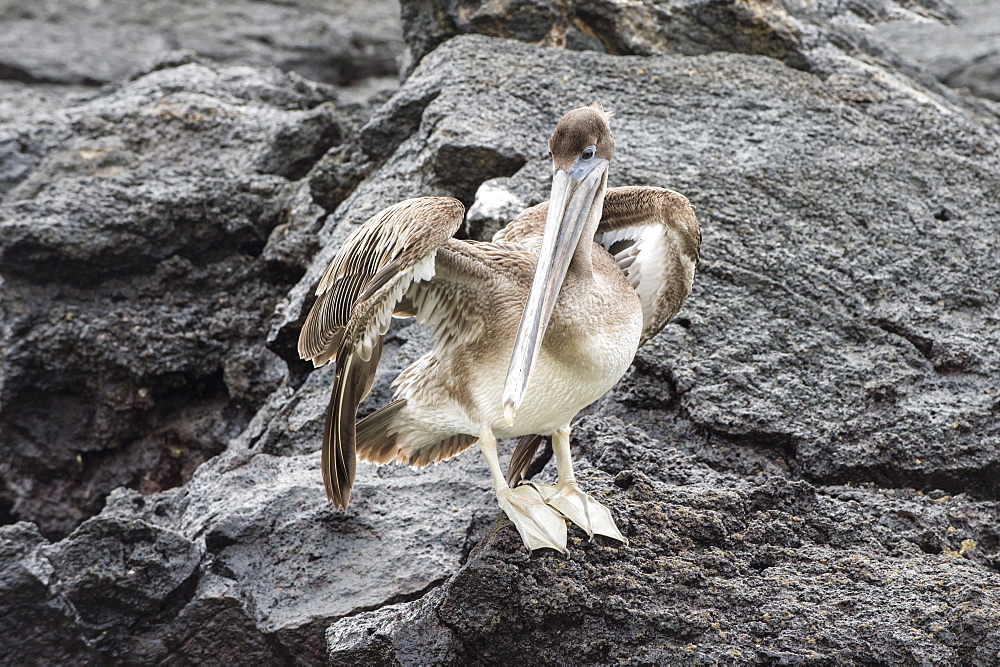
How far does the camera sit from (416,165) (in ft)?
16.0

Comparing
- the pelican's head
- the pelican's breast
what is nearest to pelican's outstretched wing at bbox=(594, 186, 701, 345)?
the pelican's head

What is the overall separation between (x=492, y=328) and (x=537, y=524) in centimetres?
69

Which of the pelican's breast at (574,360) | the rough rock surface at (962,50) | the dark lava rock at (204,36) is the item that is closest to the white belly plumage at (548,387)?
the pelican's breast at (574,360)

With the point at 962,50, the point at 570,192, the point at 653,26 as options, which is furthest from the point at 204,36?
the point at 570,192

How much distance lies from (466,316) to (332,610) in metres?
1.10

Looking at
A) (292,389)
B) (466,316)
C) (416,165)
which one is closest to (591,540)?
(466,316)

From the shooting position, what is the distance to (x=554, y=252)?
10.9ft

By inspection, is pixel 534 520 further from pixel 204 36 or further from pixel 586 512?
pixel 204 36

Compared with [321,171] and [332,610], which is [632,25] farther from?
[332,610]

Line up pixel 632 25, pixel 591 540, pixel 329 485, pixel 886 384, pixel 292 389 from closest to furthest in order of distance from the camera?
pixel 591 540 → pixel 329 485 → pixel 886 384 → pixel 292 389 → pixel 632 25

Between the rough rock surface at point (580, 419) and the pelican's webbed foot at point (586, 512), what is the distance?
0.07m

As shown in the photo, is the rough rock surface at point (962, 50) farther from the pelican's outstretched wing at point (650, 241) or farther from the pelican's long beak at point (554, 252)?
the pelican's long beak at point (554, 252)

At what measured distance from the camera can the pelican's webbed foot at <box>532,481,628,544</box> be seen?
3.16m

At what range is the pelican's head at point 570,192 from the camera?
10.7 feet
